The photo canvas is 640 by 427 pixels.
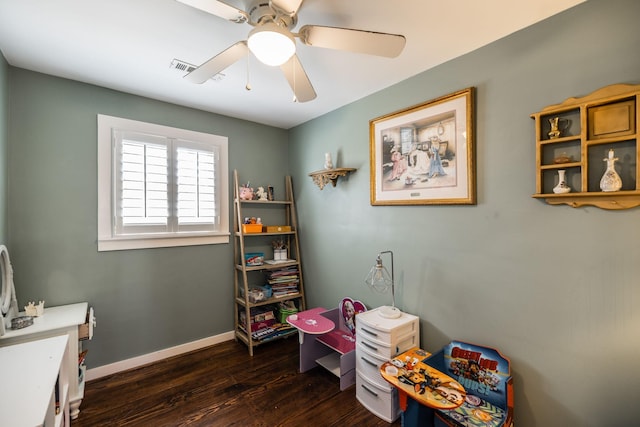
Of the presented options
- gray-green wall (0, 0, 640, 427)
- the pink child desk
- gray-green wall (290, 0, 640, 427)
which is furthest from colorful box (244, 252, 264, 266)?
gray-green wall (290, 0, 640, 427)

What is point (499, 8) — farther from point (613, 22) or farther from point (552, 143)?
point (552, 143)

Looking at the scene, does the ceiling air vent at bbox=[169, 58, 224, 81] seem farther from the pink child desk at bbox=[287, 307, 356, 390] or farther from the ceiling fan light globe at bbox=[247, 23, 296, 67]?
the pink child desk at bbox=[287, 307, 356, 390]

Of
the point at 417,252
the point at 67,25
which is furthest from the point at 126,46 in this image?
the point at 417,252

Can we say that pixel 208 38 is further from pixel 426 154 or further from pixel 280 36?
pixel 426 154

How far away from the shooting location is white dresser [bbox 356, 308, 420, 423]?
1.87 meters

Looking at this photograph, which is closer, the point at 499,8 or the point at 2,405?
the point at 2,405

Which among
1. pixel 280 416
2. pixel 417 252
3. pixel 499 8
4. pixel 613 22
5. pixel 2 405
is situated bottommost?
pixel 280 416

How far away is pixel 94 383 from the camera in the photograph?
7.34ft

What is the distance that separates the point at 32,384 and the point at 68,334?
0.81 m

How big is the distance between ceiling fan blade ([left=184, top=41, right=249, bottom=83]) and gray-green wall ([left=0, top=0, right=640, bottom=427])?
1.27 m

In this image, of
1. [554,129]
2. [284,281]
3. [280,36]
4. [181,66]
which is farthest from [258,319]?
[554,129]

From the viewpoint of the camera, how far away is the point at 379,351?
1938 millimetres

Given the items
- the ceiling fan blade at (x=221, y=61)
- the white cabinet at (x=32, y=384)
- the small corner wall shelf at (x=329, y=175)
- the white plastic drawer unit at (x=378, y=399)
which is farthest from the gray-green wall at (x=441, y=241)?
the ceiling fan blade at (x=221, y=61)

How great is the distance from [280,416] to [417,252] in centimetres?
152
